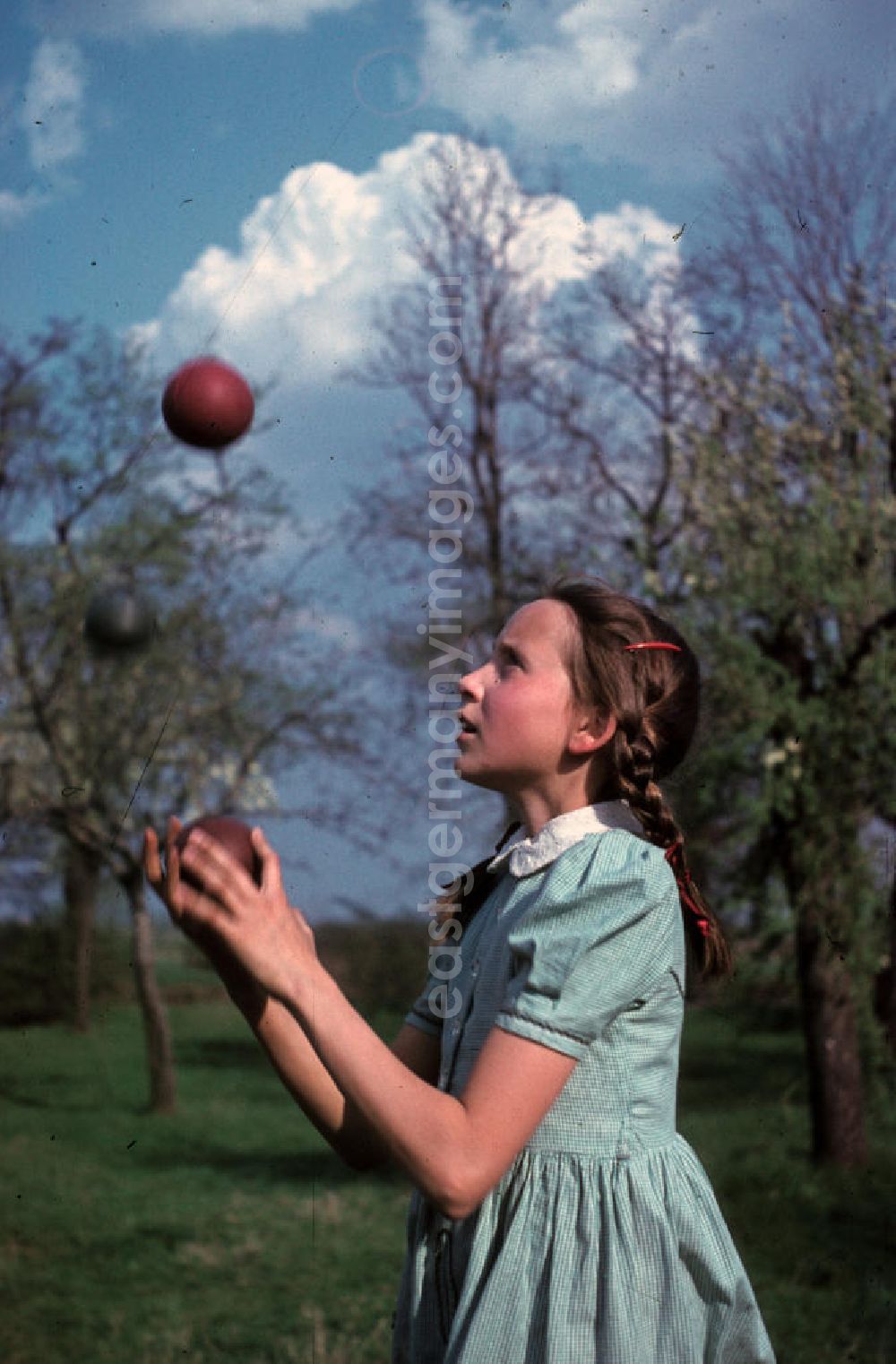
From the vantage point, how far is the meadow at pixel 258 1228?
531 cm

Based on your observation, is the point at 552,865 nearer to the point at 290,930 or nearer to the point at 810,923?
the point at 290,930

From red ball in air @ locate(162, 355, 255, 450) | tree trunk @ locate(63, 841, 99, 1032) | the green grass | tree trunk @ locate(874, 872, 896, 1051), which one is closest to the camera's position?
red ball in air @ locate(162, 355, 255, 450)

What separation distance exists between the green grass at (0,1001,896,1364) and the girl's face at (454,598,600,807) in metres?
3.42

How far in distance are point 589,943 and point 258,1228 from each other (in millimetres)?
5850

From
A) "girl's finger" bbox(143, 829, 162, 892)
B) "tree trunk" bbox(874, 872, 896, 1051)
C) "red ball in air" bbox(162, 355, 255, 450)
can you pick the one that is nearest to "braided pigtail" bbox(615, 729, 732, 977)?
"girl's finger" bbox(143, 829, 162, 892)

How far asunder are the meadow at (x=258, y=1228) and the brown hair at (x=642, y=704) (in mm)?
3229

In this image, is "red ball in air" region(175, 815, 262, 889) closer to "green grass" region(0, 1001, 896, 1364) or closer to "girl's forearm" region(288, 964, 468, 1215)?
"girl's forearm" region(288, 964, 468, 1215)

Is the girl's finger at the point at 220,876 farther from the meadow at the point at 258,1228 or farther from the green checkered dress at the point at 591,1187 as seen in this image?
the meadow at the point at 258,1228

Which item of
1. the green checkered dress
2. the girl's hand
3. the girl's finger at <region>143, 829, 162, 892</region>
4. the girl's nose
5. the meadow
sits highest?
the girl's nose

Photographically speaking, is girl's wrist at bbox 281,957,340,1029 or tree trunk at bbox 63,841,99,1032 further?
tree trunk at bbox 63,841,99,1032

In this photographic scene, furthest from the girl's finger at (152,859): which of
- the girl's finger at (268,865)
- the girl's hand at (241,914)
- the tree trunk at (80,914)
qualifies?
the tree trunk at (80,914)

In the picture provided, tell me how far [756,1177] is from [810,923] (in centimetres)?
133

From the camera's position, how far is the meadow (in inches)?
209

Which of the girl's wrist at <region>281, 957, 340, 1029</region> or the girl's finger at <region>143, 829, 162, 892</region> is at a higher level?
the girl's finger at <region>143, 829, 162, 892</region>
